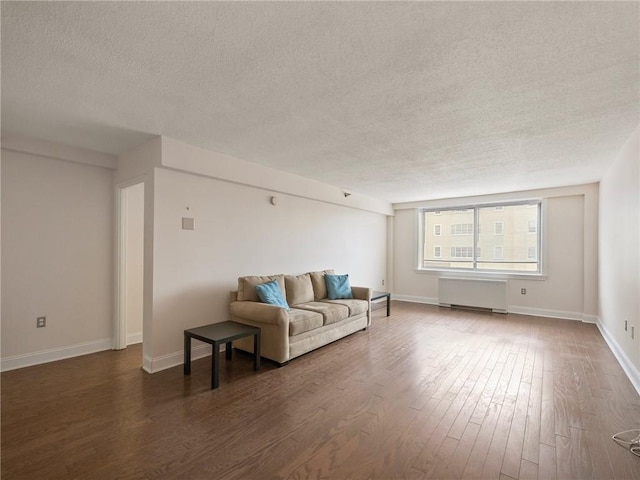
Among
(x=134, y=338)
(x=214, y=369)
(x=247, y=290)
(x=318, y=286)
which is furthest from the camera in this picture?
(x=318, y=286)

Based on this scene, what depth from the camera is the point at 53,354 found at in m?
3.54

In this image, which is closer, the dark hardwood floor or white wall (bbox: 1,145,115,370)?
the dark hardwood floor

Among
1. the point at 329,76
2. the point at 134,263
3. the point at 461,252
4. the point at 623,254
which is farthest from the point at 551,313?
the point at 134,263

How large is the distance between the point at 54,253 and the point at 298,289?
2905 mm

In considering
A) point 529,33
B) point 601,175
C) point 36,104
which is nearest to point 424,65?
point 529,33

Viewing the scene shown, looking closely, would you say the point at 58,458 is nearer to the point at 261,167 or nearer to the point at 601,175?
the point at 261,167

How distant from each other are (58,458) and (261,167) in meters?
3.46

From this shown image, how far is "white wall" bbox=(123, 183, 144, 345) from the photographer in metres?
4.33

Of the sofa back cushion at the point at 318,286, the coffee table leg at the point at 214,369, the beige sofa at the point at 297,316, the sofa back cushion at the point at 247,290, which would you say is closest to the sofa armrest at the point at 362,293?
the beige sofa at the point at 297,316

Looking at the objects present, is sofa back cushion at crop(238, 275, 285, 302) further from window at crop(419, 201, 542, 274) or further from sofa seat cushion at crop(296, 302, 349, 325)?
window at crop(419, 201, 542, 274)

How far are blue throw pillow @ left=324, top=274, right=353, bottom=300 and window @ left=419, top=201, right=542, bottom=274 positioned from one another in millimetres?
3145

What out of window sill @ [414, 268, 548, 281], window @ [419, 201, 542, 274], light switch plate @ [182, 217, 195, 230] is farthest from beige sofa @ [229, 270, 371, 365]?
window @ [419, 201, 542, 274]

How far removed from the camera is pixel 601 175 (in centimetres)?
482

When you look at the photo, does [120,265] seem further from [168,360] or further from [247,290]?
[247,290]
